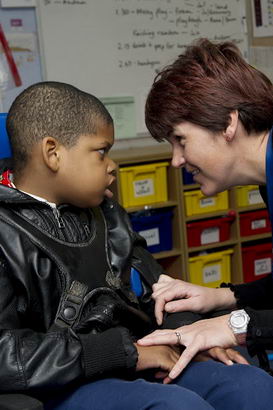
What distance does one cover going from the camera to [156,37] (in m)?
3.75

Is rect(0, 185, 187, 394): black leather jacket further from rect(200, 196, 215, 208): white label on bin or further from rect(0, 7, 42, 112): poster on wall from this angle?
rect(200, 196, 215, 208): white label on bin

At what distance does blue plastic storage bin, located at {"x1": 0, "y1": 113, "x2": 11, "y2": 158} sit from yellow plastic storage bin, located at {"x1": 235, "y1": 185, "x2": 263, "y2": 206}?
7.56ft

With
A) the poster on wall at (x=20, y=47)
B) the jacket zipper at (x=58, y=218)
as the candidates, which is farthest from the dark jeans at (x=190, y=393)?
the poster on wall at (x=20, y=47)

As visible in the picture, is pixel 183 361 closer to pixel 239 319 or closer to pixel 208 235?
pixel 239 319

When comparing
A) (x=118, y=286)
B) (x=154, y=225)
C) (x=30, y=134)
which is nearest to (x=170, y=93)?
(x=30, y=134)

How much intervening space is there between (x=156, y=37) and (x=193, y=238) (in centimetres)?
117

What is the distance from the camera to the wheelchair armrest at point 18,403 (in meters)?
1.04

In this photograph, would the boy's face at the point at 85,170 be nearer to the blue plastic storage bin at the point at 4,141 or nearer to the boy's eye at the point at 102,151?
the boy's eye at the point at 102,151

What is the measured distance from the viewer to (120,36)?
11.9 feet

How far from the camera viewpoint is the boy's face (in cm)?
151

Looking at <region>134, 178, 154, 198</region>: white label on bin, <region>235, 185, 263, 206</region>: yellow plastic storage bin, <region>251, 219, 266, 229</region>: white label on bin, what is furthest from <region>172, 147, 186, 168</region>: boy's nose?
<region>251, 219, 266, 229</region>: white label on bin

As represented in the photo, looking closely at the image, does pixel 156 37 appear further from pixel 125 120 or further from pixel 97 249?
pixel 97 249

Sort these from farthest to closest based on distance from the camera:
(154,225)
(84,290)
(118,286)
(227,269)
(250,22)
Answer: (250,22) < (227,269) < (154,225) < (118,286) < (84,290)

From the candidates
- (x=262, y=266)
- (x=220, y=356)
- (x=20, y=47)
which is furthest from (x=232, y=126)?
(x=262, y=266)
